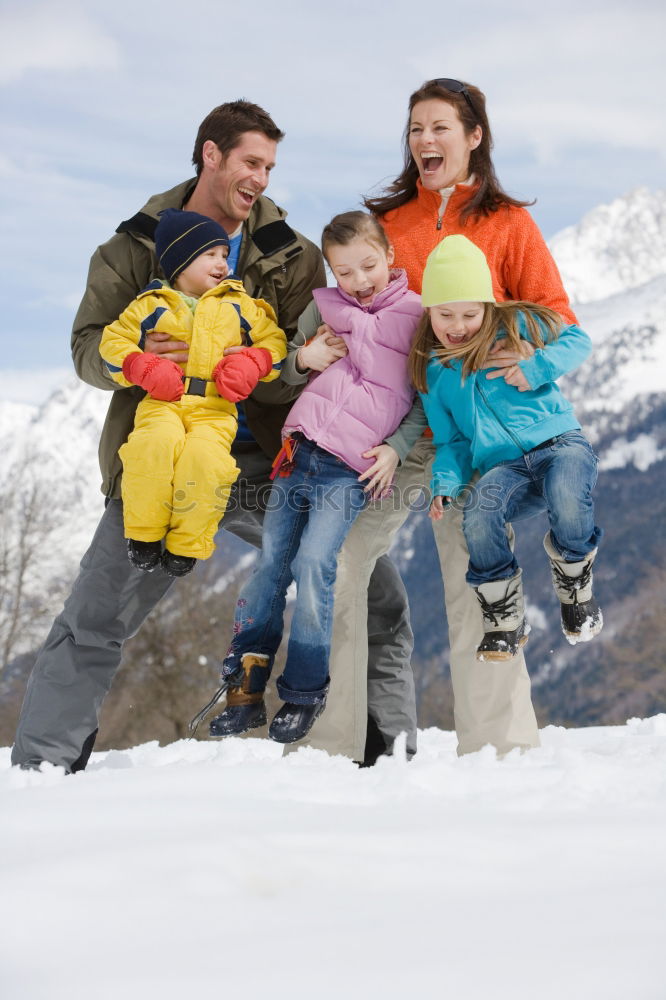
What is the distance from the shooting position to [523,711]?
3580mm

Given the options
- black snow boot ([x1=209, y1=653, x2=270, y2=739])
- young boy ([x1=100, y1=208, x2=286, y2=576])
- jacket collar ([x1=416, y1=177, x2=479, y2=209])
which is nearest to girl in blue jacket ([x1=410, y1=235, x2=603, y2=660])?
jacket collar ([x1=416, y1=177, x2=479, y2=209])

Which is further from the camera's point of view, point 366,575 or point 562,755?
point 366,575

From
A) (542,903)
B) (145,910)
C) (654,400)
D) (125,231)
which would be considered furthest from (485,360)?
(654,400)

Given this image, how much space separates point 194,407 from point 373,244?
2.93ft

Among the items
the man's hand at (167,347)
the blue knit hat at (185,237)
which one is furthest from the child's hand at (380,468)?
the blue knit hat at (185,237)

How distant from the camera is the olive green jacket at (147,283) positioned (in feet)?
12.9

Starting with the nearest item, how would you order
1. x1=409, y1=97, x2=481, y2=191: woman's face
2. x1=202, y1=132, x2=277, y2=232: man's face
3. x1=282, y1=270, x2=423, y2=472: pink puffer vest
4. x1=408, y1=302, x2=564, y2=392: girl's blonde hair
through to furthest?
x1=408, y1=302, x2=564, y2=392: girl's blonde hair → x1=282, y1=270, x2=423, y2=472: pink puffer vest → x1=409, y1=97, x2=481, y2=191: woman's face → x1=202, y1=132, x2=277, y2=232: man's face

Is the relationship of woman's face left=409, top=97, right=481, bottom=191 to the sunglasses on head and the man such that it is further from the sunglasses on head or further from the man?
the man

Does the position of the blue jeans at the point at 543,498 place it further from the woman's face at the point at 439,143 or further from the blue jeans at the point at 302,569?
the woman's face at the point at 439,143

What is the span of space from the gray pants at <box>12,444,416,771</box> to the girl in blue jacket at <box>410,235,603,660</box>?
0.88 m

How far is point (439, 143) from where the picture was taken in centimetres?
370

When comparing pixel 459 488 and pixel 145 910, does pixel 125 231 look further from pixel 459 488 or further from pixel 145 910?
pixel 145 910

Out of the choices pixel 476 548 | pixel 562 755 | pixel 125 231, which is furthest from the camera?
pixel 125 231

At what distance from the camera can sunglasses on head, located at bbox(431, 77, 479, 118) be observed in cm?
373
